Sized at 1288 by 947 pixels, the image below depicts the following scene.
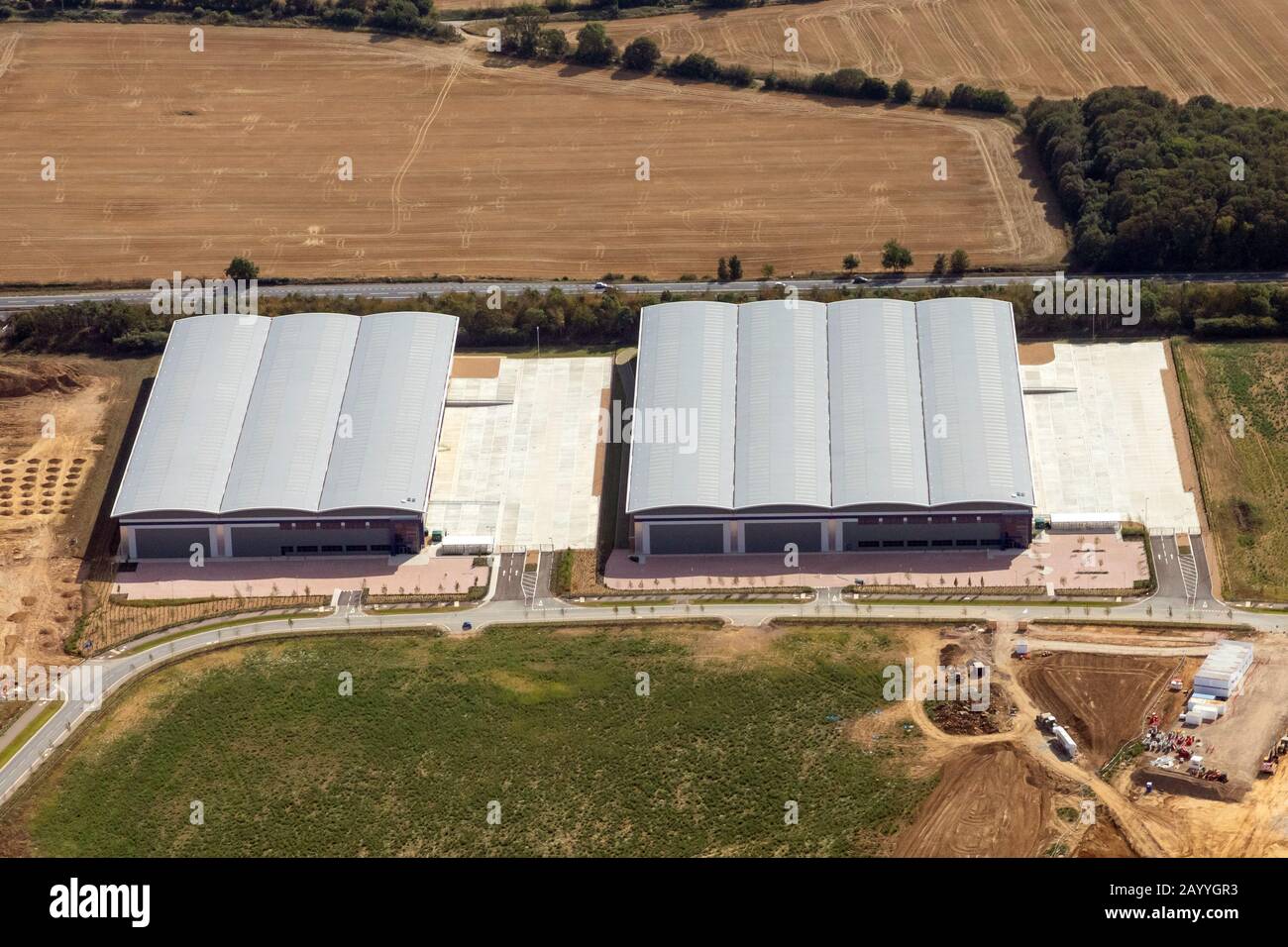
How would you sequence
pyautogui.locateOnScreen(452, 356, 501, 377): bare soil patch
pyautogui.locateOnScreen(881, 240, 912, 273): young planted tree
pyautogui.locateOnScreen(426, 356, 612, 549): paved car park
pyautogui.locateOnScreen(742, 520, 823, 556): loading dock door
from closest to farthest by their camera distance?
pyautogui.locateOnScreen(742, 520, 823, 556): loading dock door < pyautogui.locateOnScreen(426, 356, 612, 549): paved car park < pyautogui.locateOnScreen(452, 356, 501, 377): bare soil patch < pyautogui.locateOnScreen(881, 240, 912, 273): young planted tree

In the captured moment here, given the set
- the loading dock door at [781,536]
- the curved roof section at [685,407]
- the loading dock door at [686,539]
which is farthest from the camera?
the curved roof section at [685,407]

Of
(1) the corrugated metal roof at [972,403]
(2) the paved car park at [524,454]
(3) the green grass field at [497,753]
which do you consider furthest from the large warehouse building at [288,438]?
(1) the corrugated metal roof at [972,403]

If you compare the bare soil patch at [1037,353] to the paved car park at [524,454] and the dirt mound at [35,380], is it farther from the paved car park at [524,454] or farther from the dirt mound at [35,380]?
the dirt mound at [35,380]

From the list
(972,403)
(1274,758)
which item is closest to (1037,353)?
(972,403)

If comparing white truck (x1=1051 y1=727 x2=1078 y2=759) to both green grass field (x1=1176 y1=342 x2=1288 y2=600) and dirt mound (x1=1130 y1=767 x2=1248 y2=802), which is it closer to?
dirt mound (x1=1130 y1=767 x2=1248 y2=802)

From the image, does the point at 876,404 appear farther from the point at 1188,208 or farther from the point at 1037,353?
the point at 1188,208

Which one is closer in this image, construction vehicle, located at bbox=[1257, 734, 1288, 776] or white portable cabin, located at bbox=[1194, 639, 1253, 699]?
construction vehicle, located at bbox=[1257, 734, 1288, 776]

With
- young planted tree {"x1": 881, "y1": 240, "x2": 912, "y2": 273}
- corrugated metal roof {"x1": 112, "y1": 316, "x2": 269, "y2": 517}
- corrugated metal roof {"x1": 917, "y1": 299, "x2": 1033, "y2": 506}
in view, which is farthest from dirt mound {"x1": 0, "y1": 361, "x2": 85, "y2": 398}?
corrugated metal roof {"x1": 917, "y1": 299, "x2": 1033, "y2": 506}
